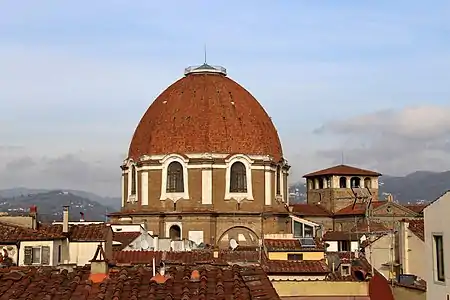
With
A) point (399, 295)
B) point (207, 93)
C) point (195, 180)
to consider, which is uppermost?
point (207, 93)

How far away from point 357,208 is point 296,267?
44.1 metres

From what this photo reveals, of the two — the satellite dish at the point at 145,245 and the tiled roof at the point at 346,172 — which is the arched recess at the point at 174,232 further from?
the tiled roof at the point at 346,172

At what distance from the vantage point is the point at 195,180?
51.8m

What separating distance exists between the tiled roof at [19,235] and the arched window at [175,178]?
2188 cm

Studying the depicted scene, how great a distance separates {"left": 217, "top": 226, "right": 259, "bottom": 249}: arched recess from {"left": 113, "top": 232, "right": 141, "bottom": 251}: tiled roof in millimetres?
7851

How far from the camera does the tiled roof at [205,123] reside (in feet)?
173

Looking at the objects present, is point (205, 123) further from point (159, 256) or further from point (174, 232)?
point (159, 256)

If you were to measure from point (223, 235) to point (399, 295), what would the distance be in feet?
93.9

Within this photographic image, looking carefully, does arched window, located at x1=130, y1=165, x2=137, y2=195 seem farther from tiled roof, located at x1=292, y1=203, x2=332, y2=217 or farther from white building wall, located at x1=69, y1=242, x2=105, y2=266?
white building wall, located at x1=69, y1=242, x2=105, y2=266

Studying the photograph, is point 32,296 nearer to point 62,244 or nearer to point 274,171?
point 62,244

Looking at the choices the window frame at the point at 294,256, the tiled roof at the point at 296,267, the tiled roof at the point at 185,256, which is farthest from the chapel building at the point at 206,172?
the tiled roof at the point at 296,267

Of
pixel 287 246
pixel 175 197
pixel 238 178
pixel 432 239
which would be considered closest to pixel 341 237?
pixel 238 178

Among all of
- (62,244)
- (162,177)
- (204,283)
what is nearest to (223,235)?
(162,177)

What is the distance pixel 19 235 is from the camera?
29.1 meters
